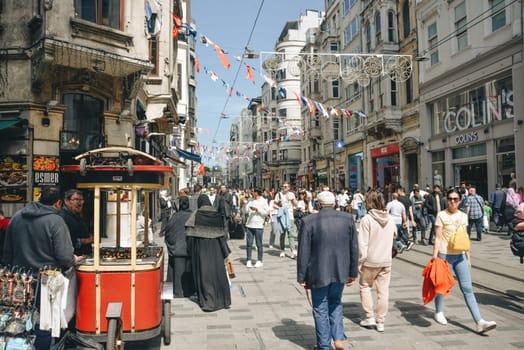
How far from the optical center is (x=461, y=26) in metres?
20.3

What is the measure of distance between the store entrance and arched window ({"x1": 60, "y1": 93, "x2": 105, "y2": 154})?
51.0 feet

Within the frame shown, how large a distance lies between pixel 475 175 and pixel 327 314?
17.4 m

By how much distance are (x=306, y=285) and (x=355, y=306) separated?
242 cm

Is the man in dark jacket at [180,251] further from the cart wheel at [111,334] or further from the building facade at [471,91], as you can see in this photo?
the building facade at [471,91]

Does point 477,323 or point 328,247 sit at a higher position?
point 328,247

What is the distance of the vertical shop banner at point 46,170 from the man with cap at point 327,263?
8538 mm

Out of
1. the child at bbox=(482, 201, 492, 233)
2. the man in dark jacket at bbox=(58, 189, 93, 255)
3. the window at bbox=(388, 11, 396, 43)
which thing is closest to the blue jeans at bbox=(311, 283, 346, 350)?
the man in dark jacket at bbox=(58, 189, 93, 255)

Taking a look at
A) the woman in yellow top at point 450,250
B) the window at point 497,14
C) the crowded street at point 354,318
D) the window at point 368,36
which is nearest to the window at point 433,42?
the window at point 497,14

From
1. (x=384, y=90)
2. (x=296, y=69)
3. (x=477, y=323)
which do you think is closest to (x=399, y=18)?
(x=384, y=90)

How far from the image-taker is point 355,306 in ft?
22.9

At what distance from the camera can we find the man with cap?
15.8 ft

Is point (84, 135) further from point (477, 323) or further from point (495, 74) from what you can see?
point (495, 74)

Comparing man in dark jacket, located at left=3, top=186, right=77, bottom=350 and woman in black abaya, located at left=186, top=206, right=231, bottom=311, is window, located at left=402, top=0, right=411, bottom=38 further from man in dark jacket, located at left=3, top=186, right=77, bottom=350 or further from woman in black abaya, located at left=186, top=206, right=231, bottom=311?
man in dark jacket, located at left=3, top=186, right=77, bottom=350

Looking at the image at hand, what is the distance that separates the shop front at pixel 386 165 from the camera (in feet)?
90.7
